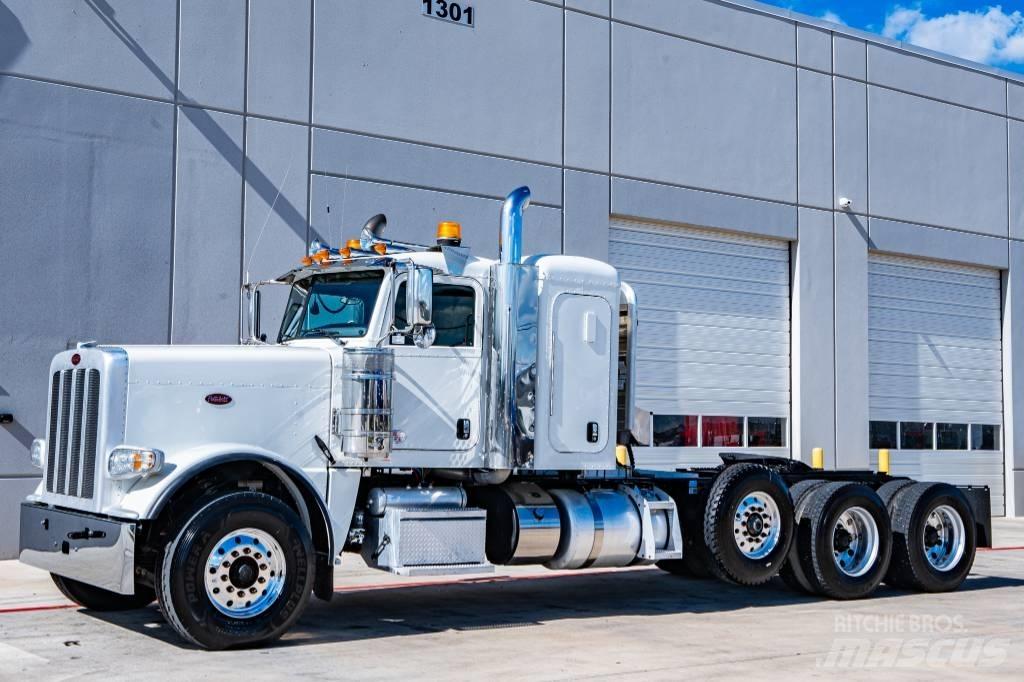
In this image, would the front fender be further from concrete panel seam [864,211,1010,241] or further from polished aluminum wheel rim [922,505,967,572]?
concrete panel seam [864,211,1010,241]

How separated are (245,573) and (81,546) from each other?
121 centimetres

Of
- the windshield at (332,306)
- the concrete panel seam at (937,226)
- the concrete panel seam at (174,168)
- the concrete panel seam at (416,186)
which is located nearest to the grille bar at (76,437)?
the windshield at (332,306)

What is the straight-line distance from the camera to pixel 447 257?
10.6 meters

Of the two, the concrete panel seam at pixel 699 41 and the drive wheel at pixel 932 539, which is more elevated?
the concrete panel seam at pixel 699 41

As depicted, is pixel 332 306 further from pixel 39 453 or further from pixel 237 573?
pixel 39 453

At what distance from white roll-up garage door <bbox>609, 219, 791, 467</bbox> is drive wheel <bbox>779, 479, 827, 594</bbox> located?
A: 23.5ft

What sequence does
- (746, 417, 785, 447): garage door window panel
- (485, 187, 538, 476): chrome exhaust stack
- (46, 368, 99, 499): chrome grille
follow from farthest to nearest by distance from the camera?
(746, 417, 785, 447): garage door window panel
(485, 187, 538, 476): chrome exhaust stack
(46, 368, 99, 499): chrome grille

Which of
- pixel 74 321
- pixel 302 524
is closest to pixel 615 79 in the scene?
pixel 74 321

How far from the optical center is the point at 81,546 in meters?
9.12

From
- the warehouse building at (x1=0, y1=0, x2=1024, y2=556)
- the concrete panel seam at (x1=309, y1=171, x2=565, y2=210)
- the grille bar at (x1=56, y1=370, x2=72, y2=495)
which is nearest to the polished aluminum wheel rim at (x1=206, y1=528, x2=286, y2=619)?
the grille bar at (x1=56, y1=370, x2=72, y2=495)

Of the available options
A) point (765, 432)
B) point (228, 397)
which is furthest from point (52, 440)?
point (765, 432)

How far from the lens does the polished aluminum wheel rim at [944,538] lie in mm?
13141

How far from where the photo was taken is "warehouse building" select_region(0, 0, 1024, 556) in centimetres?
1512

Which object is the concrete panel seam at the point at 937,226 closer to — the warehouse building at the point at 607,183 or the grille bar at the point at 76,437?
the warehouse building at the point at 607,183
